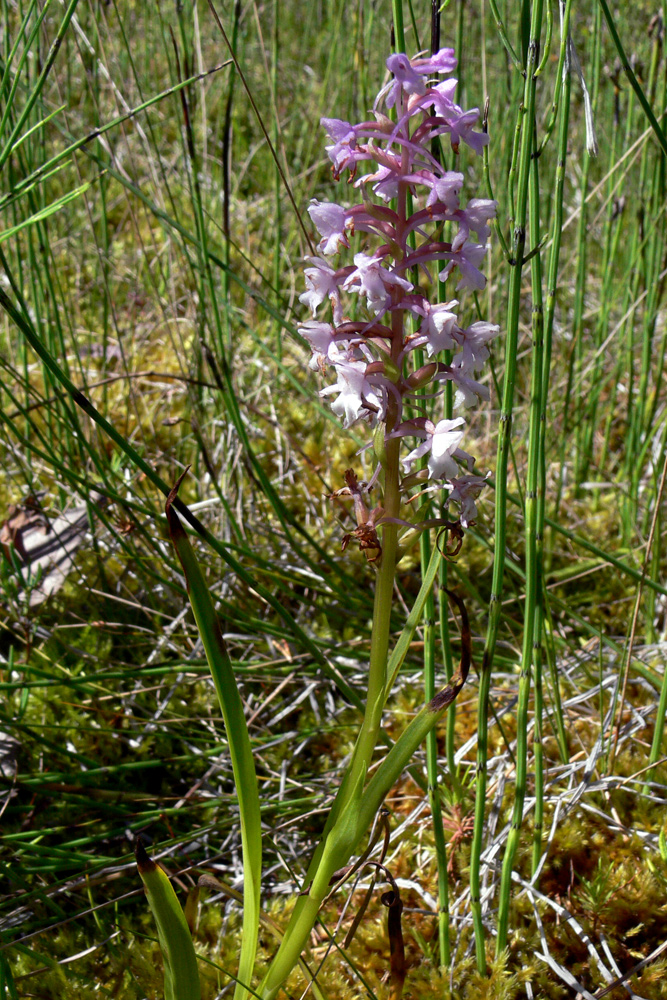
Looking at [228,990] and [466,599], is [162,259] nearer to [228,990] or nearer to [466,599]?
[466,599]

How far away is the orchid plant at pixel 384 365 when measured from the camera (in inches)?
22.1

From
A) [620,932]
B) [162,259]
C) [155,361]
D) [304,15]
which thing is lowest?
[620,932]

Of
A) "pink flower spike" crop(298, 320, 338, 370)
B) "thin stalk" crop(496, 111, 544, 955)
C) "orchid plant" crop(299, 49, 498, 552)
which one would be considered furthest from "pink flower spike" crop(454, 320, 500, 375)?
"thin stalk" crop(496, 111, 544, 955)

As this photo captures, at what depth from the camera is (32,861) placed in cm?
102

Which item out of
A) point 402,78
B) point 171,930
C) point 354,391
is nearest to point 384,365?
point 354,391

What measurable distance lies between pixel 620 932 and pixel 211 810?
63 cm

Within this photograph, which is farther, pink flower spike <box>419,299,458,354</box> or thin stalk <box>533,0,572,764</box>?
thin stalk <box>533,0,572,764</box>

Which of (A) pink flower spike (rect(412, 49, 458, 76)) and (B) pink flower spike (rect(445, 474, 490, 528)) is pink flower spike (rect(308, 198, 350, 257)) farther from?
(B) pink flower spike (rect(445, 474, 490, 528))

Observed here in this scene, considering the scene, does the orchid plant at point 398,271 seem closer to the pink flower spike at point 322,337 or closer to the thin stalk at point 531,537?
the pink flower spike at point 322,337

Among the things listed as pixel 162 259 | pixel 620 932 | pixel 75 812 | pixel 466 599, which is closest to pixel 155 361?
pixel 162 259

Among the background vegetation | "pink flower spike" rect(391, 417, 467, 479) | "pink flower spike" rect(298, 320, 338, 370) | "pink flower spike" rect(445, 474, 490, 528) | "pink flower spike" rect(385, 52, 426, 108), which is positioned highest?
"pink flower spike" rect(385, 52, 426, 108)

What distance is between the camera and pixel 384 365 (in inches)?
23.6

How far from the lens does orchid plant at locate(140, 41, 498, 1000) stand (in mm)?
562

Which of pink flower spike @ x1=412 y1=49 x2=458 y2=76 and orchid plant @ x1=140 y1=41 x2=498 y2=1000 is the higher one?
pink flower spike @ x1=412 y1=49 x2=458 y2=76
